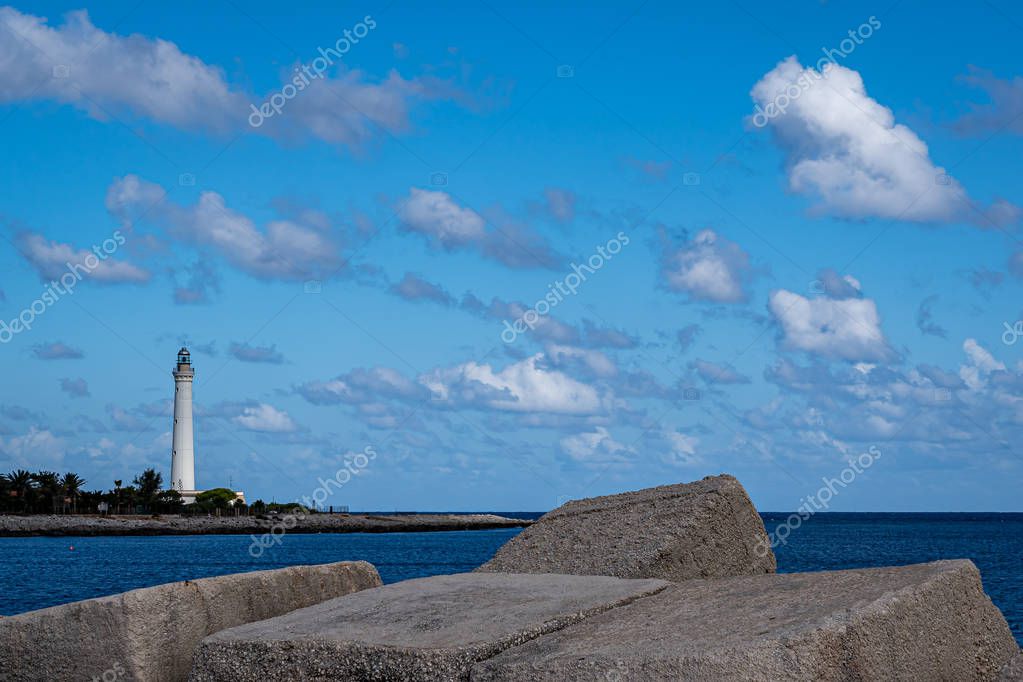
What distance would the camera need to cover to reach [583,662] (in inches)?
241

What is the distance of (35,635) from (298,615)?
189cm

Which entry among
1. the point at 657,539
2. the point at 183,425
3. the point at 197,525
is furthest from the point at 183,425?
the point at 657,539

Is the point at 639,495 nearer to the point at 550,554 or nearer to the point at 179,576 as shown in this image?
the point at 550,554

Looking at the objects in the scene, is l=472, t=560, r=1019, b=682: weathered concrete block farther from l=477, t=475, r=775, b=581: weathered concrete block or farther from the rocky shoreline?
the rocky shoreline

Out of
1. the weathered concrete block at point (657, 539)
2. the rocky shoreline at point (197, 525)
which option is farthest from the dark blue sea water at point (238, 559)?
the weathered concrete block at point (657, 539)

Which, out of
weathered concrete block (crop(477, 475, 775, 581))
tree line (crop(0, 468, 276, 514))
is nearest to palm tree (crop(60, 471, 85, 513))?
tree line (crop(0, 468, 276, 514))

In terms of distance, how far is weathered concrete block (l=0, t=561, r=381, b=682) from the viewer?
785 cm

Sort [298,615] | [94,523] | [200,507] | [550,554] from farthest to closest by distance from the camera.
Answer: [200,507]
[94,523]
[550,554]
[298,615]

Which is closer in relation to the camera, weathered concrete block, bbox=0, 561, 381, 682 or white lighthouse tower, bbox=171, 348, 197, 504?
weathered concrete block, bbox=0, 561, 381, 682

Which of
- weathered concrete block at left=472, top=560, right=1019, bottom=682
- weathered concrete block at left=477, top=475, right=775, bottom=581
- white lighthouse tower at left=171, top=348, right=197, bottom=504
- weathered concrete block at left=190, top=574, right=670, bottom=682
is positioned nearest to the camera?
weathered concrete block at left=472, top=560, right=1019, bottom=682

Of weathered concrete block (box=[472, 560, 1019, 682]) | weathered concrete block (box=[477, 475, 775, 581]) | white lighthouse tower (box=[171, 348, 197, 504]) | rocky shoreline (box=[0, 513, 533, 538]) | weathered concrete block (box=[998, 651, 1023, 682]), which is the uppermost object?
white lighthouse tower (box=[171, 348, 197, 504])

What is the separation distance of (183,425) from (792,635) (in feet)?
304

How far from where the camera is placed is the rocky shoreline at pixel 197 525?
94.4m

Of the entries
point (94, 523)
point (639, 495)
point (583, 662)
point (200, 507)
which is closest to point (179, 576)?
point (639, 495)
